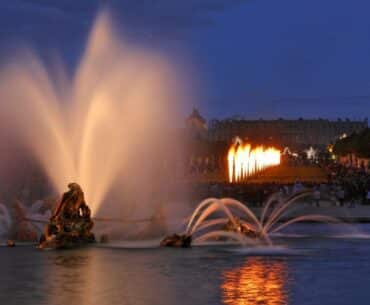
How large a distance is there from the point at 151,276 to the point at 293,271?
7.39 feet

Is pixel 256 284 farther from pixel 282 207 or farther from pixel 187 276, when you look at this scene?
pixel 282 207

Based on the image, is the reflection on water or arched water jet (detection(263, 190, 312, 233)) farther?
arched water jet (detection(263, 190, 312, 233))

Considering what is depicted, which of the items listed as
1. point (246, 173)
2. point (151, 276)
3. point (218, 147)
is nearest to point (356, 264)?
point (151, 276)

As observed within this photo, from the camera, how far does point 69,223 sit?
18312 millimetres

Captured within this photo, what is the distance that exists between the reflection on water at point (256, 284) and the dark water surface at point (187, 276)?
1 centimetres

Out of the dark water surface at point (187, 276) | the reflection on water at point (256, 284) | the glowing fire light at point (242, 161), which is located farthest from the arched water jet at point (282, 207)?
the glowing fire light at point (242, 161)

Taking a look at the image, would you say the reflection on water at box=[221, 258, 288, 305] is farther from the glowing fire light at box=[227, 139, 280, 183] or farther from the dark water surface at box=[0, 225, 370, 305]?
the glowing fire light at box=[227, 139, 280, 183]

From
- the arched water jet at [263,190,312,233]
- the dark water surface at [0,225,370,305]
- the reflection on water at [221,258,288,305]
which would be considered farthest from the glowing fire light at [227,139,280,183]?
the reflection on water at [221,258,288,305]

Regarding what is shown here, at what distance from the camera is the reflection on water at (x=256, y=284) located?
35.5 feet

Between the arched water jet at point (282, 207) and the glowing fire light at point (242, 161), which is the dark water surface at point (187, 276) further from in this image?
the glowing fire light at point (242, 161)

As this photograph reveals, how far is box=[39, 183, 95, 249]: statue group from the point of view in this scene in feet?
59.2

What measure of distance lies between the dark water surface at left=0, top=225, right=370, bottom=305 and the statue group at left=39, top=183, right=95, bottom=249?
1.69 feet

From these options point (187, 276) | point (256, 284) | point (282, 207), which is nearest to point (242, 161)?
point (282, 207)

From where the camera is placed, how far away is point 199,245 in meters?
19.1
